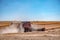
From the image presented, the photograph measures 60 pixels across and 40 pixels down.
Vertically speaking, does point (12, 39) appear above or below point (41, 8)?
below

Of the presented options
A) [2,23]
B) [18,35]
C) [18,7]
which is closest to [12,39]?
[18,35]

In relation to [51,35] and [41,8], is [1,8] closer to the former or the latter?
[41,8]

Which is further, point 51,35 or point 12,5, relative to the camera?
point 12,5

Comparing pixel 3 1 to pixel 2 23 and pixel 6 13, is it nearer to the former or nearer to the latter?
pixel 6 13

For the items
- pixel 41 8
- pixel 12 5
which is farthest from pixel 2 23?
pixel 41 8

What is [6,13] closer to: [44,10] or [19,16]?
[19,16]

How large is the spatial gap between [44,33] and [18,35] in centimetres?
25

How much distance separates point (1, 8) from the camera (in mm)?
1201

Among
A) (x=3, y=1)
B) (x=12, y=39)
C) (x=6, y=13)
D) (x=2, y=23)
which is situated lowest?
(x=12, y=39)

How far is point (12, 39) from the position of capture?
3.27ft

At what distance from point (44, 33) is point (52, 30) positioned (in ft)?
0.39

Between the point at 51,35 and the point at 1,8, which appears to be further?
the point at 1,8

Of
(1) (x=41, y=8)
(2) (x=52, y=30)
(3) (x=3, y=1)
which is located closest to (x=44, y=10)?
(1) (x=41, y=8)

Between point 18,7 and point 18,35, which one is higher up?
point 18,7
